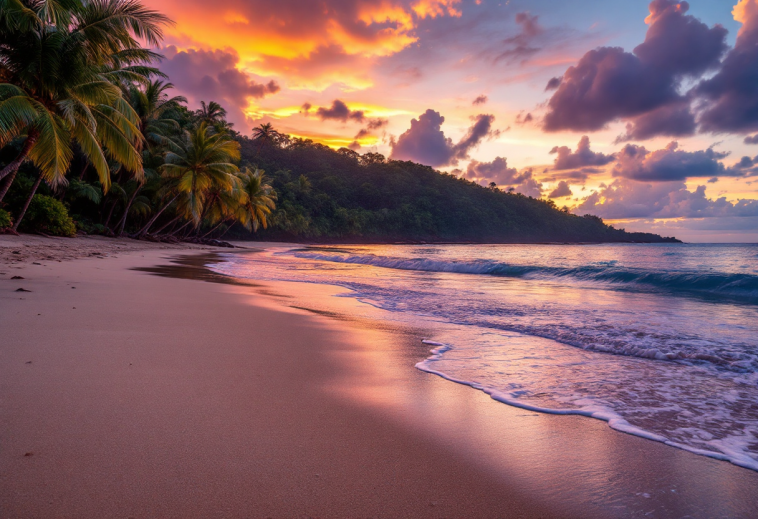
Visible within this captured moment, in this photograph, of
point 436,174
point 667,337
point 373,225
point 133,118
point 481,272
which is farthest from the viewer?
point 436,174

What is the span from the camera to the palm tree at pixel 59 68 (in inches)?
393

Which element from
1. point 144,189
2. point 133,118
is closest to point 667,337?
point 133,118

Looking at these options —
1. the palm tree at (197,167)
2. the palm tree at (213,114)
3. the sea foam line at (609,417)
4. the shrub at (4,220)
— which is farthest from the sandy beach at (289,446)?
the palm tree at (213,114)

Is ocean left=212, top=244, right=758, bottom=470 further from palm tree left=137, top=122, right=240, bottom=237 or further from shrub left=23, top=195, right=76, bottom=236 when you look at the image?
palm tree left=137, top=122, right=240, bottom=237

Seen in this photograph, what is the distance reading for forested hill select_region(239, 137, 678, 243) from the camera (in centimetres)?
6184

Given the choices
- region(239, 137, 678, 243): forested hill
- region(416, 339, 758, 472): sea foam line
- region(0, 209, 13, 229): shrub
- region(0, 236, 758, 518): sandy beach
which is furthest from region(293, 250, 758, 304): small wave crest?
region(239, 137, 678, 243): forested hill

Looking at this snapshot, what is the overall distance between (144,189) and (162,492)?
30.0 meters

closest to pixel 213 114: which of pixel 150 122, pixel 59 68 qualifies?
pixel 150 122

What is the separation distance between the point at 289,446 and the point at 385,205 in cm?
7798

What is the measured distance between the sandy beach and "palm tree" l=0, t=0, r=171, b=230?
9436 millimetres

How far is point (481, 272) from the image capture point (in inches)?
632

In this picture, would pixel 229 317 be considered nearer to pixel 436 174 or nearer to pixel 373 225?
pixel 373 225

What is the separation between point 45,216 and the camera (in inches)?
673

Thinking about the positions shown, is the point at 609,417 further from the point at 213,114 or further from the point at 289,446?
the point at 213,114
